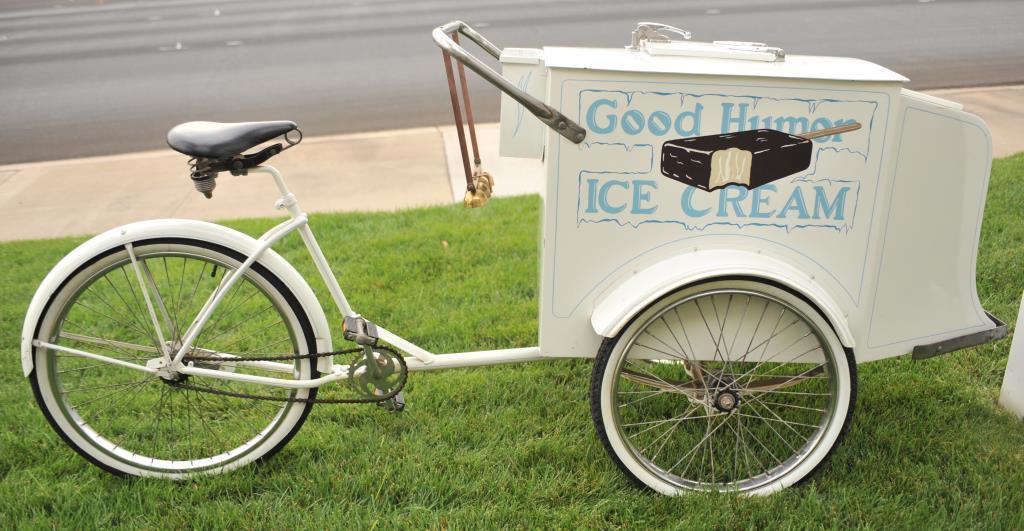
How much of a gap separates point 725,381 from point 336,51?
29.5 feet

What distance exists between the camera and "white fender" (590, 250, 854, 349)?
8.38 ft

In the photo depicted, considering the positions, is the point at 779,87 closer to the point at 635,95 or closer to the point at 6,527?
the point at 635,95

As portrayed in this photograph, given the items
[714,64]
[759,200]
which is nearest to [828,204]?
[759,200]

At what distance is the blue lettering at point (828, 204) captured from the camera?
8.43ft

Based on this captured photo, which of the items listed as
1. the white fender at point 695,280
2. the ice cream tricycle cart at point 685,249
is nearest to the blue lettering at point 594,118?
the ice cream tricycle cart at point 685,249

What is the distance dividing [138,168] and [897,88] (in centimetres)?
610

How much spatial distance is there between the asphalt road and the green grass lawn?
15.6 ft

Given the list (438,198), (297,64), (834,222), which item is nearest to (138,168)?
(438,198)

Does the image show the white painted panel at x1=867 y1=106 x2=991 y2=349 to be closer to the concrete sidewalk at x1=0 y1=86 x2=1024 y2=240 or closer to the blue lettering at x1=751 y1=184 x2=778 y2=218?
the blue lettering at x1=751 y1=184 x2=778 y2=218

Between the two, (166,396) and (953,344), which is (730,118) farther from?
(166,396)

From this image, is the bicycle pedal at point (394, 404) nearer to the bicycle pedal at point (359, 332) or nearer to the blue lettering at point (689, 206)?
the bicycle pedal at point (359, 332)

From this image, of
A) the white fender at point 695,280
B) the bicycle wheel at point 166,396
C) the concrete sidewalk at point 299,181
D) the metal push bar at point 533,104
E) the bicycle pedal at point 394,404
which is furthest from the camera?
the concrete sidewalk at point 299,181

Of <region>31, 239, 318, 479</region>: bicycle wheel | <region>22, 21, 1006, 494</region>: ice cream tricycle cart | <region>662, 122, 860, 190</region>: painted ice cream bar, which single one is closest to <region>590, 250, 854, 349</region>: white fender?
<region>22, 21, 1006, 494</region>: ice cream tricycle cart

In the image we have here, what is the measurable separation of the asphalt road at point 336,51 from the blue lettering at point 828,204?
5353mm
